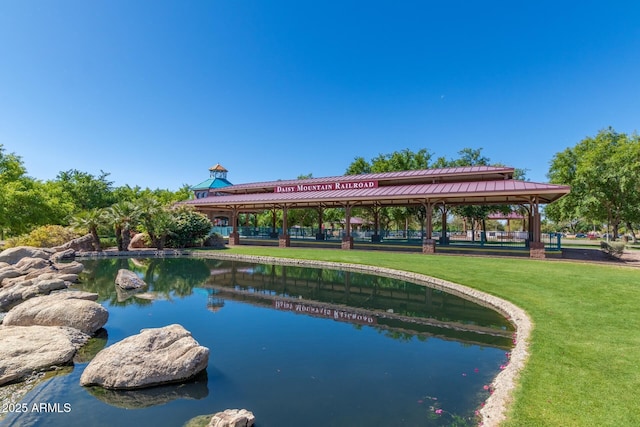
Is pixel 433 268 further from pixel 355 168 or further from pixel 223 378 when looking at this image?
pixel 355 168

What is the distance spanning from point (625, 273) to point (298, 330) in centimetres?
1318

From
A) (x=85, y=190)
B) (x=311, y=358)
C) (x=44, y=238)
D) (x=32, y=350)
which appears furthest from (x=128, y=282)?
(x=85, y=190)

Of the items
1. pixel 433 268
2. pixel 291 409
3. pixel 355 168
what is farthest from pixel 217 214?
pixel 291 409

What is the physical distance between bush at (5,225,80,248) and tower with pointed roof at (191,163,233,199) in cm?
2270

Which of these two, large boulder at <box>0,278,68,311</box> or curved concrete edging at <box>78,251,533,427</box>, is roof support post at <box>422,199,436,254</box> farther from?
large boulder at <box>0,278,68,311</box>

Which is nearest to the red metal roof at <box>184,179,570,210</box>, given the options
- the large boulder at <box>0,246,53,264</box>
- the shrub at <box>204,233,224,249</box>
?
the shrub at <box>204,233,224,249</box>

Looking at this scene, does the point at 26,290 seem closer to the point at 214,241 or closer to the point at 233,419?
the point at 233,419

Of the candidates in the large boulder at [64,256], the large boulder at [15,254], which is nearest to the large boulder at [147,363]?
the large boulder at [15,254]

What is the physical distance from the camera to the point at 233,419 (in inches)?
154

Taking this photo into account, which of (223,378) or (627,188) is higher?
(627,188)

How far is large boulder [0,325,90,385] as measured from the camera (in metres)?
5.29

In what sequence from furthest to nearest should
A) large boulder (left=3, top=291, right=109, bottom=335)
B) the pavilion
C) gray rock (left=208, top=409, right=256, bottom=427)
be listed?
the pavilion < large boulder (left=3, top=291, right=109, bottom=335) < gray rock (left=208, top=409, right=256, bottom=427)

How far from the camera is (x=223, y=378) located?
5.39 m

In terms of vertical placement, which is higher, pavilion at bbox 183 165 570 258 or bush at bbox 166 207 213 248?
pavilion at bbox 183 165 570 258
